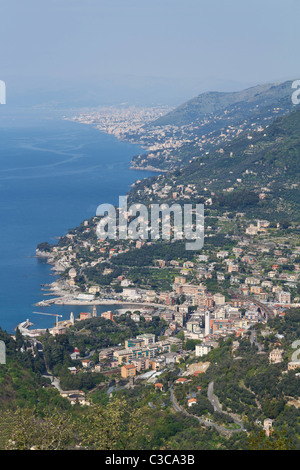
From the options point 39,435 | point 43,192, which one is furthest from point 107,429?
point 43,192

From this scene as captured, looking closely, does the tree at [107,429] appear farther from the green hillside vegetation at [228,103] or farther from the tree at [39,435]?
the green hillside vegetation at [228,103]

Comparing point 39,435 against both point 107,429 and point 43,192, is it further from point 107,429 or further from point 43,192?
point 43,192

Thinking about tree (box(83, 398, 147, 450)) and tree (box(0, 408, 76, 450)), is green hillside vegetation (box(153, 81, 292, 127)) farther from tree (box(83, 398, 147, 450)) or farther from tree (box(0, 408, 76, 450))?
tree (box(0, 408, 76, 450))

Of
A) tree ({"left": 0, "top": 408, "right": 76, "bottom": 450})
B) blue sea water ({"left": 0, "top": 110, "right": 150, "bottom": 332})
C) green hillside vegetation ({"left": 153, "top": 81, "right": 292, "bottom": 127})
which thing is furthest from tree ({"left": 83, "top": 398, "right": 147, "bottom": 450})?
green hillside vegetation ({"left": 153, "top": 81, "right": 292, "bottom": 127})

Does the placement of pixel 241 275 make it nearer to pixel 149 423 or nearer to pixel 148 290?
pixel 148 290

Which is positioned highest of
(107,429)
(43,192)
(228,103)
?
(228,103)

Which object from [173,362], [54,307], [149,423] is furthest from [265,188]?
[149,423]

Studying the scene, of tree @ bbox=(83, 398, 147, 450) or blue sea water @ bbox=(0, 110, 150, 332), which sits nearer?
tree @ bbox=(83, 398, 147, 450)

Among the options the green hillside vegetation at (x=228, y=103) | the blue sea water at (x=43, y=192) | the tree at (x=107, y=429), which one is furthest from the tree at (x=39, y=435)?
the green hillside vegetation at (x=228, y=103)
